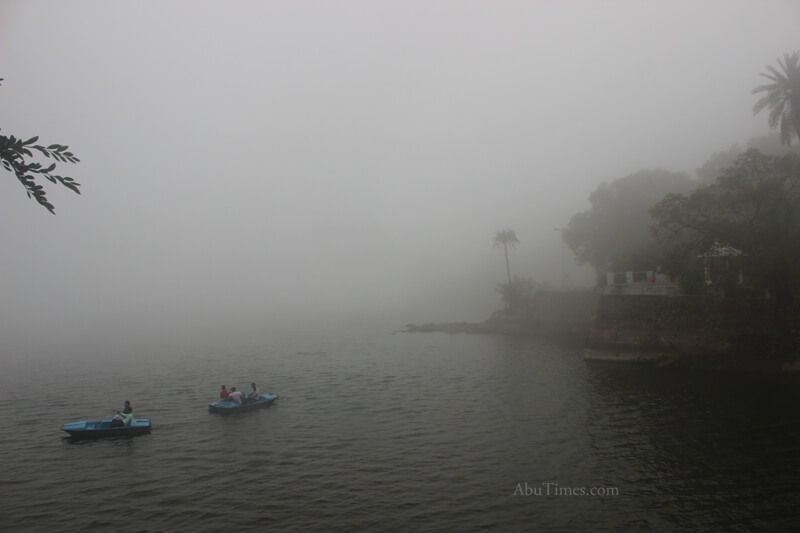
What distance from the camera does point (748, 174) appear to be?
39.6 m

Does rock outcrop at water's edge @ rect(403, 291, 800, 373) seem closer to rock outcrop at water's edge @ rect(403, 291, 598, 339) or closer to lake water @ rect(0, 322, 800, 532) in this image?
lake water @ rect(0, 322, 800, 532)

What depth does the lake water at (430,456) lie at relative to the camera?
18.9 meters

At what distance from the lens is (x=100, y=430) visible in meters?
29.8

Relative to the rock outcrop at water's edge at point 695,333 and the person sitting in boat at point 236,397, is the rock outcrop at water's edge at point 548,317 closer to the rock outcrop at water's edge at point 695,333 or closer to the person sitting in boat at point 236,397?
the rock outcrop at water's edge at point 695,333

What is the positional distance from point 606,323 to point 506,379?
13.3m

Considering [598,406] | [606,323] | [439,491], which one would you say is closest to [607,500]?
[439,491]

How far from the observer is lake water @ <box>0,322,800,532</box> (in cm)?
1891

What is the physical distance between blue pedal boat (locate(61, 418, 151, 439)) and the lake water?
61 cm

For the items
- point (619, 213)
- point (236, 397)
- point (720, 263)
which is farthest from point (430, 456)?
point (619, 213)

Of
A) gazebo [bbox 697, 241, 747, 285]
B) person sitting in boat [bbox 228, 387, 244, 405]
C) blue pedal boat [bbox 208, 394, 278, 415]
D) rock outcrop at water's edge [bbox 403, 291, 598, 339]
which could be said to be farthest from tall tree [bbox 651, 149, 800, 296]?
person sitting in boat [bbox 228, 387, 244, 405]

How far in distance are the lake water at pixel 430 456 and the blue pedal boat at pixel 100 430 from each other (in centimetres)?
61

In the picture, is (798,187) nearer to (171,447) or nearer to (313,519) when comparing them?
(313,519)

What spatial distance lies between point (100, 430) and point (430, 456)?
66.8ft

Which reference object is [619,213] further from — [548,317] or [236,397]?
[236,397]
